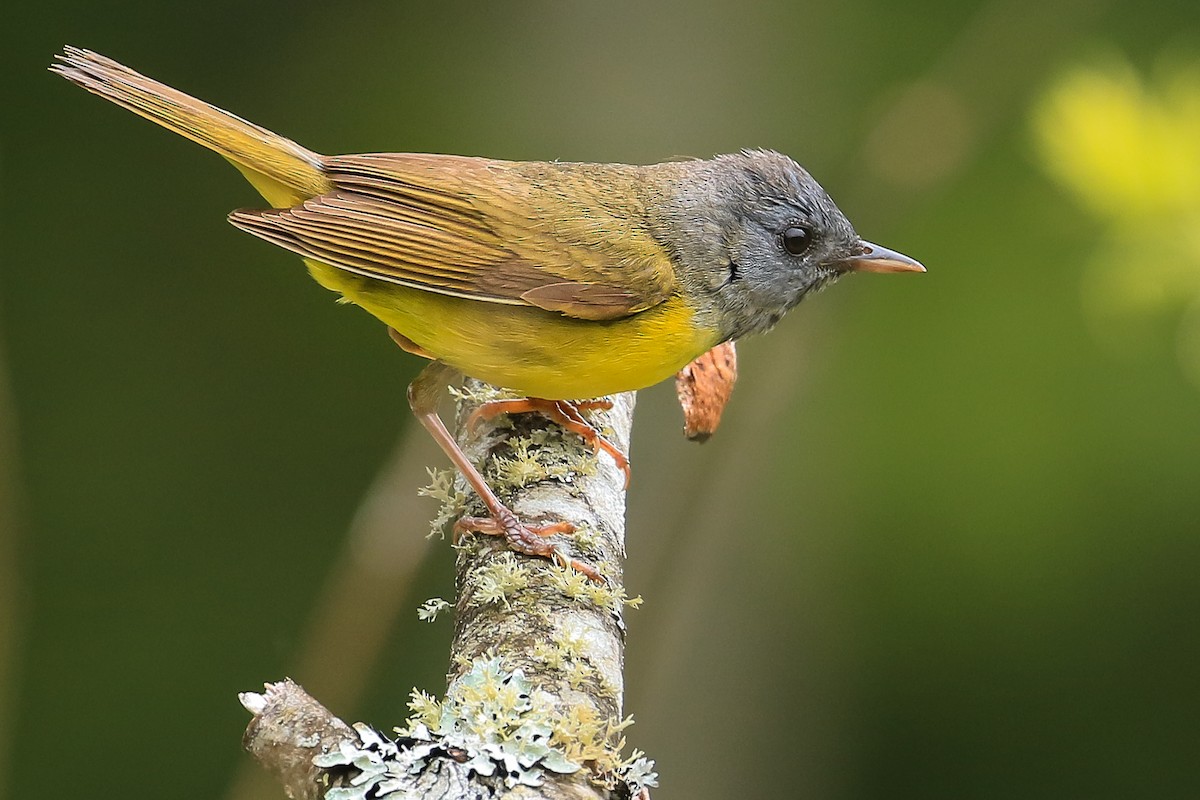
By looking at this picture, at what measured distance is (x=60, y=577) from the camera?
5.77 metres

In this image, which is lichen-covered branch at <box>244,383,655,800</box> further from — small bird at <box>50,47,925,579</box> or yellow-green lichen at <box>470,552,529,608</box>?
small bird at <box>50,47,925,579</box>

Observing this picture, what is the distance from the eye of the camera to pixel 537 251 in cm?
367

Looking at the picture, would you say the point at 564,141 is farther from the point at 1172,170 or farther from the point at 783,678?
the point at 1172,170

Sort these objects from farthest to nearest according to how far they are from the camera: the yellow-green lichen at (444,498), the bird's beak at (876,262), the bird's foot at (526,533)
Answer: the bird's beak at (876,262), the yellow-green lichen at (444,498), the bird's foot at (526,533)

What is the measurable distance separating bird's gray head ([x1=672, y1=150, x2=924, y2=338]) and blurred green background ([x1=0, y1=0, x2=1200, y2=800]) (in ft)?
2.71

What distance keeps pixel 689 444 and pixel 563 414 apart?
2107 millimetres

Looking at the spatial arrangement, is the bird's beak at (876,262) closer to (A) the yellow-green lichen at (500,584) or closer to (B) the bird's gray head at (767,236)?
(B) the bird's gray head at (767,236)

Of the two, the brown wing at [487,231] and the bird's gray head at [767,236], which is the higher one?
the bird's gray head at [767,236]

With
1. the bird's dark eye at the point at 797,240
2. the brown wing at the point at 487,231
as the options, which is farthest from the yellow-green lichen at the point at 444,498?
the bird's dark eye at the point at 797,240

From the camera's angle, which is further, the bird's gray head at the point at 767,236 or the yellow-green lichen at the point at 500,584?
the bird's gray head at the point at 767,236

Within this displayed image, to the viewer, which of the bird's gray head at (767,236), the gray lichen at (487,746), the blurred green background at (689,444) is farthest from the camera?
the blurred green background at (689,444)

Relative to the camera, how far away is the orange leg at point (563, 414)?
11.7 ft

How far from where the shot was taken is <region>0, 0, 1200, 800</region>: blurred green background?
5660mm

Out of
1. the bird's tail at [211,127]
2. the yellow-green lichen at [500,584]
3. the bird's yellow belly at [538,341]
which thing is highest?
the bird's tail at [211,127]
